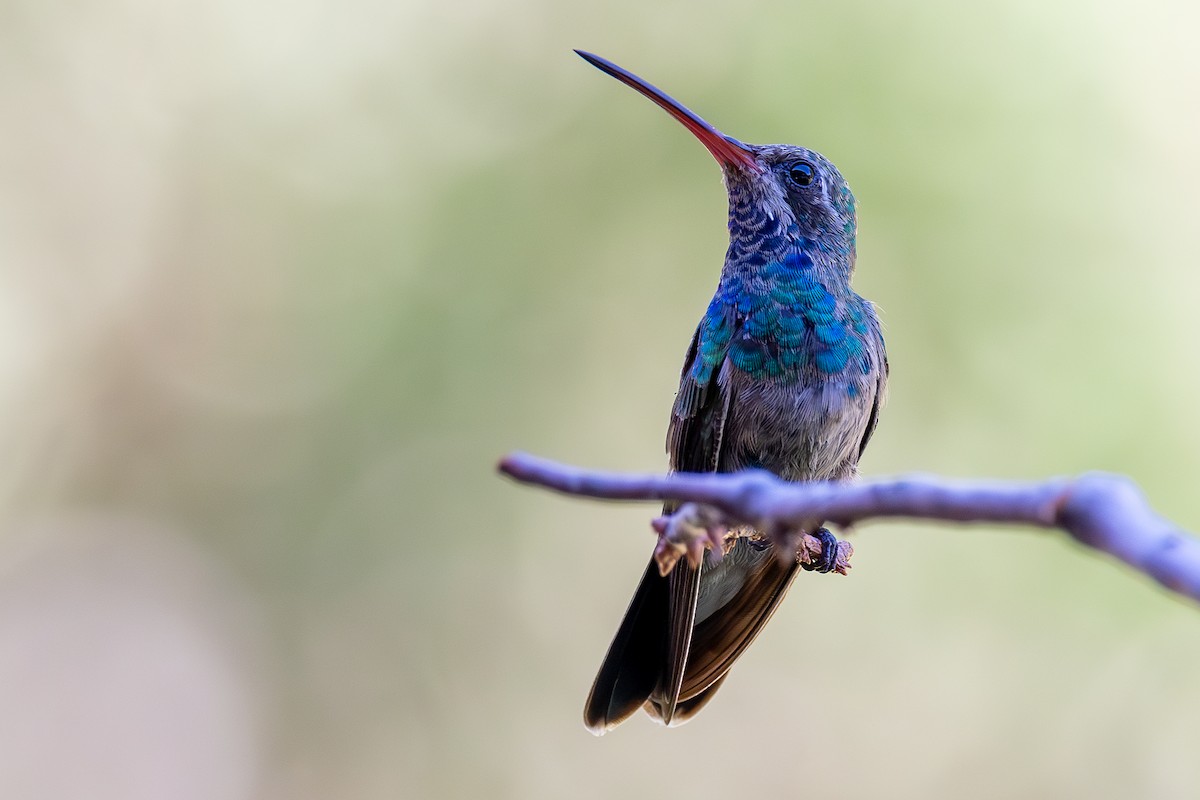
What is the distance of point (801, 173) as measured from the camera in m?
4.35

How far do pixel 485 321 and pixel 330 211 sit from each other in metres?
1.78

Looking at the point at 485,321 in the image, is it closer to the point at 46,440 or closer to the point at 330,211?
the point at 330,211

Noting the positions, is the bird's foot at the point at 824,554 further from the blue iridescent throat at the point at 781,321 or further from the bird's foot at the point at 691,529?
the bird's foot at the point at 691,529

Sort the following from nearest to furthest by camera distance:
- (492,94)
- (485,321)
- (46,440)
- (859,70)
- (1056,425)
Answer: (1056,425), (859,70), (485,321), (492,94), (46,440)

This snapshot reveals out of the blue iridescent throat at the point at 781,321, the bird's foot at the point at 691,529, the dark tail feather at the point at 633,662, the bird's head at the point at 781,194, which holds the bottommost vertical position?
the dark tail feather at the point at 633,662

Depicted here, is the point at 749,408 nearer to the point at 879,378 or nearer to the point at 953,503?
the point at 879,378

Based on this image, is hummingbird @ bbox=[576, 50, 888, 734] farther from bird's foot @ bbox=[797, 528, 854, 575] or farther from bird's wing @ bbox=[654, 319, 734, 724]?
bird's foot @ bbox=[797, 528, 854, 575]

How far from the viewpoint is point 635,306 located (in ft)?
28.2

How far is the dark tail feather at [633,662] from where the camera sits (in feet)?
11.9

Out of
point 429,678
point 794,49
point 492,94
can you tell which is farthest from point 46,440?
point 794,49

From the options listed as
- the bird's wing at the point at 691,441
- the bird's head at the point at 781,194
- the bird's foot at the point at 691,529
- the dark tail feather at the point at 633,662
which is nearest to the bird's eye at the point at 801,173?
the bird's head at the point at 781,194

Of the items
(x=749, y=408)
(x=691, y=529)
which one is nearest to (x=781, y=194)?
(x=749, y=408)

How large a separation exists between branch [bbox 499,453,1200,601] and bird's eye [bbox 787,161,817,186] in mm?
3180

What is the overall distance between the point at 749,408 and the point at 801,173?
116cm
